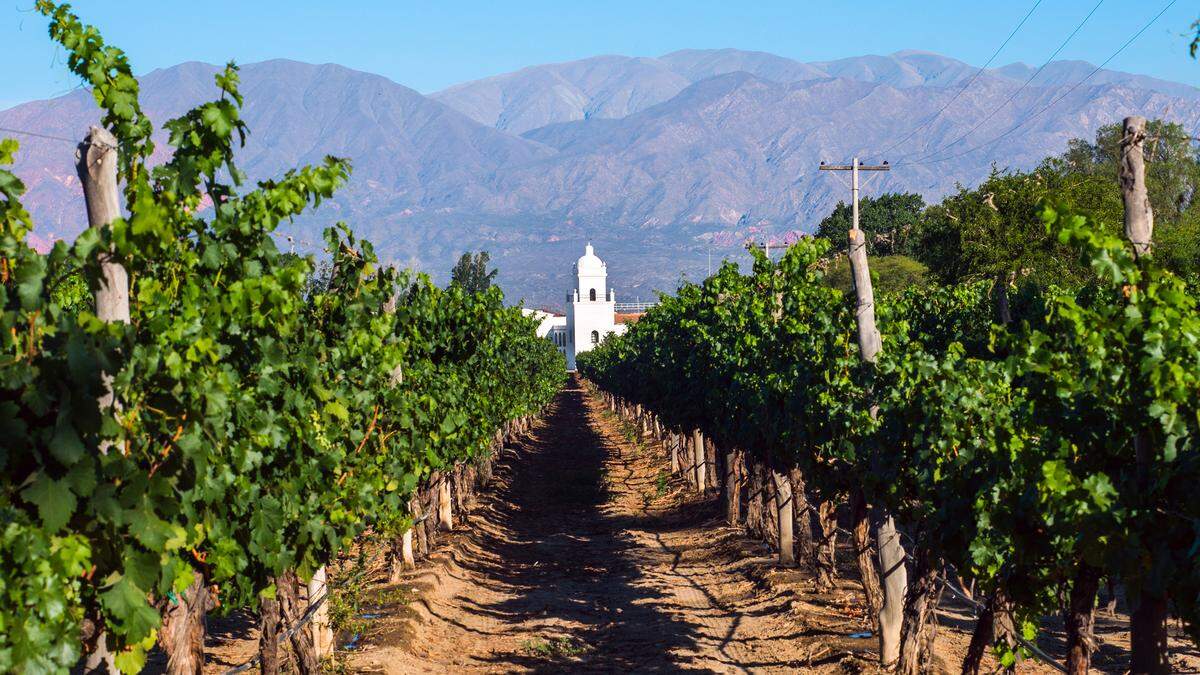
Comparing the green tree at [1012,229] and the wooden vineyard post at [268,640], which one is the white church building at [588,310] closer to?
the green tree at [1012,229]

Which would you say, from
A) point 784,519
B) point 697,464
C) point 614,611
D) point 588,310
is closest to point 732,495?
point 784,519

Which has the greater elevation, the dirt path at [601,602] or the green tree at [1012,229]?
the green tree at [1012,229]

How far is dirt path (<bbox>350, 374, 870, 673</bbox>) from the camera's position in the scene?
540 inches

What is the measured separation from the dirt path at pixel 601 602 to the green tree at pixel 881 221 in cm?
5691

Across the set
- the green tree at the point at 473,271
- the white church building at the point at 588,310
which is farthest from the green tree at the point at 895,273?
the white church building at the point at 588,310

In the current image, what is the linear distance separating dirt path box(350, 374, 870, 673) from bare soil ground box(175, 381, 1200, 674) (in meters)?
0.03

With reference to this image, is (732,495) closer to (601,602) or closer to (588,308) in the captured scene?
(601,602)

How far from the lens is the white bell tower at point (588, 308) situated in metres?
146

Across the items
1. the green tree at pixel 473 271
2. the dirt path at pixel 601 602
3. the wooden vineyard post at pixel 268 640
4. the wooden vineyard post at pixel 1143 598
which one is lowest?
the dirt path at pixel 601 602

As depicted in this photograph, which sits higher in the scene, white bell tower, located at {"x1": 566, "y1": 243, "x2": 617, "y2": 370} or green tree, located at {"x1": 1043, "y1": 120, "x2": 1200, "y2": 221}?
green tree, located at {"x1": 1043, "y1": 120, "x2": 1200, "y2": 221}

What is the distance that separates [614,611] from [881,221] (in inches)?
3275

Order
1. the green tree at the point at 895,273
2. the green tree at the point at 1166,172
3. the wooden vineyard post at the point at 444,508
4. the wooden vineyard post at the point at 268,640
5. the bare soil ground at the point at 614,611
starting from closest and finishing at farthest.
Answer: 1. the wooden vineyard post at the point at 268,640
2. the bare soil ground at the point at 614,611
3. the wooden vineyard post at the point at 444,508
4. the green tree at the point at 895,273
5. the green tree at the point at 1166,172

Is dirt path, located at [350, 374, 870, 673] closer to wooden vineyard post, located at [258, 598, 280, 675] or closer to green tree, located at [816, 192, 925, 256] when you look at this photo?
wooden vineyard post, located at [258, 598, 280, 675]

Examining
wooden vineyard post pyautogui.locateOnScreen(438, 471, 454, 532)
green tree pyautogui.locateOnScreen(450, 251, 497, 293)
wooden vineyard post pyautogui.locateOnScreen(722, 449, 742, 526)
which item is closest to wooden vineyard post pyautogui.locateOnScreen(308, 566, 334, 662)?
wooden vineyard post pyautogui.locateOnScreen(438, 471, 454, 532)
